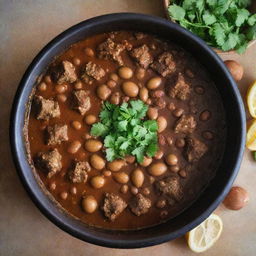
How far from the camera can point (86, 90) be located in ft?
9.50

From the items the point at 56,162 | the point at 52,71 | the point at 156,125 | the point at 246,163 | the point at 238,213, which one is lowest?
the point at 238,213

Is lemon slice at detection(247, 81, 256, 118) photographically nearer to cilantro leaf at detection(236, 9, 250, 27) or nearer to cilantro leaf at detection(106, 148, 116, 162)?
cilantro leaf at detection(236, 9, 250, 27)

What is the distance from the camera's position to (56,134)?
111 inches

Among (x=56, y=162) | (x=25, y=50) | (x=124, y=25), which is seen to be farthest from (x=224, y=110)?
(x=25, y=50)

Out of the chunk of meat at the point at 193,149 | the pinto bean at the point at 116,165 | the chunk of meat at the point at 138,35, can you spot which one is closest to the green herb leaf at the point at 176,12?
the chunk of meat at the point at 138,35

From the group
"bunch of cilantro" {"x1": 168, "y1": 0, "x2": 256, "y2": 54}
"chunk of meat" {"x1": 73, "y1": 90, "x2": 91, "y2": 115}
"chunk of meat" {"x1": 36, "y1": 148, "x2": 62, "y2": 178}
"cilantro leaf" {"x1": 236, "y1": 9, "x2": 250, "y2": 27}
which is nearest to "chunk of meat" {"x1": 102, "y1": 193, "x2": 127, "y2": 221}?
"chunk of meat" {"x1": 36, "y1": 148, "x2": 62, "y2": 178}

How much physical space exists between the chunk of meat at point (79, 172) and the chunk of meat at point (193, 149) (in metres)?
0.68

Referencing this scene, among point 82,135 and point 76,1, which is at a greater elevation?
point 76,1

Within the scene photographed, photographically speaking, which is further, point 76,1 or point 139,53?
point 76,1

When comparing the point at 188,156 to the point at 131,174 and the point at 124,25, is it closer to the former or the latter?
the point at 131,174

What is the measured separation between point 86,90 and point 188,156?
823 mm

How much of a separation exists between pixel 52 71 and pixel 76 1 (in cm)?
68

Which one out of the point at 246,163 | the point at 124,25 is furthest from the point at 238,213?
the point at 124,25

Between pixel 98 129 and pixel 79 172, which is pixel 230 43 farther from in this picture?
pixel 79 172
